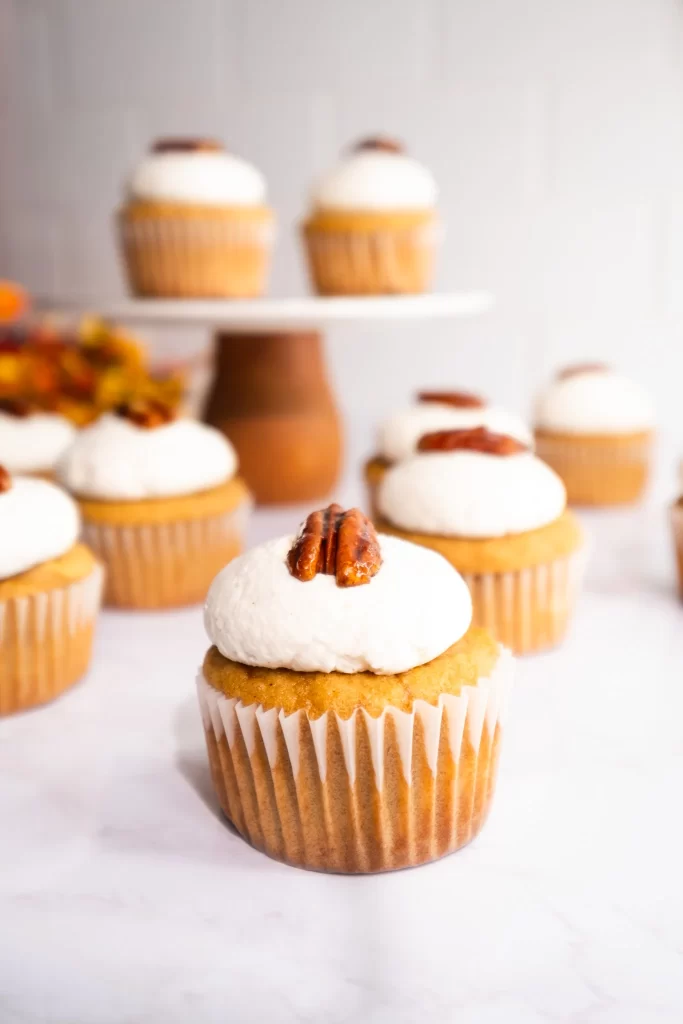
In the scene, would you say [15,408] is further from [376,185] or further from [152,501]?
[376,185]

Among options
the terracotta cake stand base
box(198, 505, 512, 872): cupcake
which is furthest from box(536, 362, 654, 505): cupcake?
box(198, 505, 512, 872): cupcake

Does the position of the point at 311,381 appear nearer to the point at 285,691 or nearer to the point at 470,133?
the point at 470,133

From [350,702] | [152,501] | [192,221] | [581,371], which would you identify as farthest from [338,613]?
[581,371]

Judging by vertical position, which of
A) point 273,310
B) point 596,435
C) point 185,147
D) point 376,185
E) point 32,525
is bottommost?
point 596,435

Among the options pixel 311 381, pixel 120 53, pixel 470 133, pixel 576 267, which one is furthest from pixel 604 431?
pixel 120 53

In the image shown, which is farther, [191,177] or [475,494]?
[191,177]

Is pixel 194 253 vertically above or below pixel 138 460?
above
